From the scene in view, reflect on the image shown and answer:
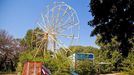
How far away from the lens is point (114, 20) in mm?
11891

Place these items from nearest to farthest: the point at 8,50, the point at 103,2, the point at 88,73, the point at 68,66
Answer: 1. the point at 103,2
2. the point at 68,66
3. the point at 88,73
4. the point at 8,50

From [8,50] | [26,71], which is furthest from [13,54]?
[26,71]

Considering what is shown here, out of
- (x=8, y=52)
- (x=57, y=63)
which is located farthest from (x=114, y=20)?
(x=8, y=52)

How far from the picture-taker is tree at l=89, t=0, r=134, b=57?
11633 mm

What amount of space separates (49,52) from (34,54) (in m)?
2.04

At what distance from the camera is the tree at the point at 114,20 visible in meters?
11.6

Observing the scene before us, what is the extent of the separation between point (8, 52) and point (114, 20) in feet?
182

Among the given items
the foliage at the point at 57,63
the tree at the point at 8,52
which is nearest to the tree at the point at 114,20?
the foliage at the point at 57,63

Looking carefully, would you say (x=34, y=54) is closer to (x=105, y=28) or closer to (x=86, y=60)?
(x=86, y=60)

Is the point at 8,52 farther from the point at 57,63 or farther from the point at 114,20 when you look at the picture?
the point at 114,20

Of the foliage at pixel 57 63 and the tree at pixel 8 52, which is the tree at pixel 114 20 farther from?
the tree at pixel 8 52

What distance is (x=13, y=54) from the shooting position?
218ft

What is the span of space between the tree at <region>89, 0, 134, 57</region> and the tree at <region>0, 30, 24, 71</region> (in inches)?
2083

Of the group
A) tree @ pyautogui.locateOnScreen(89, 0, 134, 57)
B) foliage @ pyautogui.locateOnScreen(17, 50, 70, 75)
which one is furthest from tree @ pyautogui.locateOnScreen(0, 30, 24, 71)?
tree @ pyautogui.locateOnScreen(89, 0, 134, 57)
